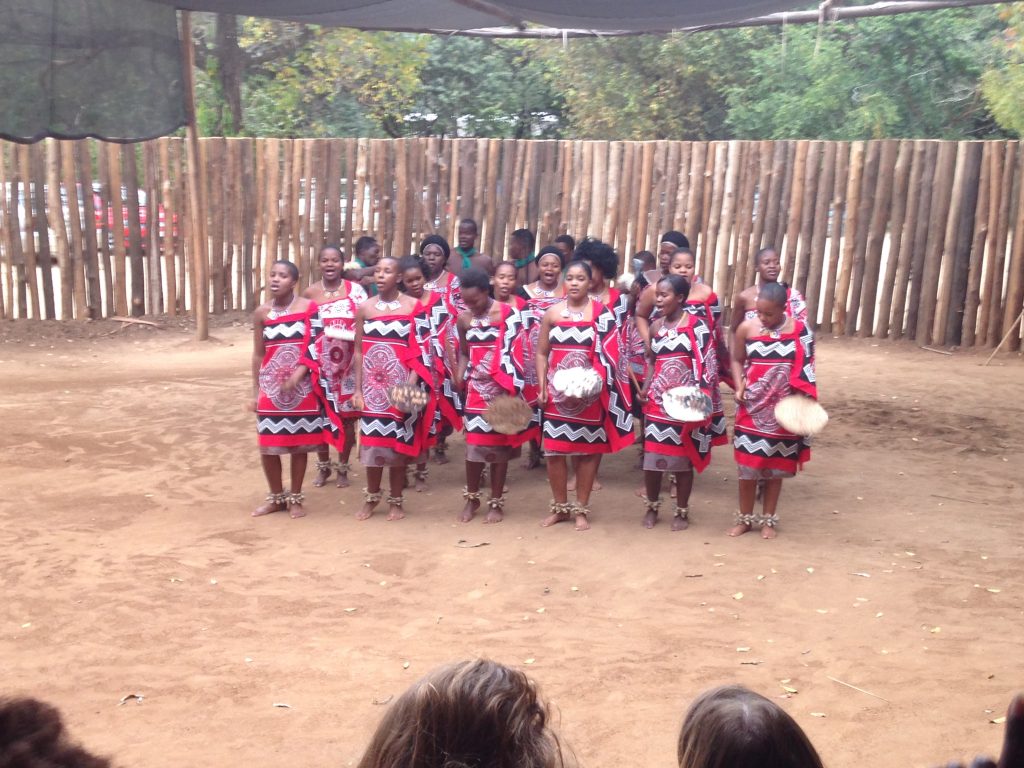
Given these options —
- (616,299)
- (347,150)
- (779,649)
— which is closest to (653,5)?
(616,299)

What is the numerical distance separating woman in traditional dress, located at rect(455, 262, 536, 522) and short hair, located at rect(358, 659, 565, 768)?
16.1 ft

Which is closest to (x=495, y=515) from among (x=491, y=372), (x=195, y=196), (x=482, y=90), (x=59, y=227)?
(x=491, y=372)

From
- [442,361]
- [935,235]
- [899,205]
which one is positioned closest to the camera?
[442,361]

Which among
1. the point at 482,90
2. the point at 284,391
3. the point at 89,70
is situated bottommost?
the point at 284,391

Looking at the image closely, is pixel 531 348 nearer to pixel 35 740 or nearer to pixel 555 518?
pixel 555 518

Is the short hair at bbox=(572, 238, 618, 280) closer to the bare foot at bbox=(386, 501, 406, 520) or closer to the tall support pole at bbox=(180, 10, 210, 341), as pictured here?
the bare foot at bbox=(386, 501, 406, 520)

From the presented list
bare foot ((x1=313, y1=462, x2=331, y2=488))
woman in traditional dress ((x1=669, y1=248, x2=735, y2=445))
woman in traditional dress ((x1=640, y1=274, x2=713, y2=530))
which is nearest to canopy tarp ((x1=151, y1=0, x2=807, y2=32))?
woman in traditional dress ((x1=669, y1=248, x2=735, y2=445))

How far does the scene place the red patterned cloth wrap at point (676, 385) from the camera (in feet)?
21.3

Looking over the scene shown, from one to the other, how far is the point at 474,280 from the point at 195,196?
6.08 meters

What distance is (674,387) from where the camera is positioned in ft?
21.3

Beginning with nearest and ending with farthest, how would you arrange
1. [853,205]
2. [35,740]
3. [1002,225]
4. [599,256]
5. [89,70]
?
[35,740]
[599,256]
[89,70]
[1002,225]
[853,205]

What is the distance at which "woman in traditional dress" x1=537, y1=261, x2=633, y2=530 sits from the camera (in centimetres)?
659

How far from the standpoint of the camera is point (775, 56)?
63.7ft

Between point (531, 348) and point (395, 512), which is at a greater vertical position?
point (531, 348)
